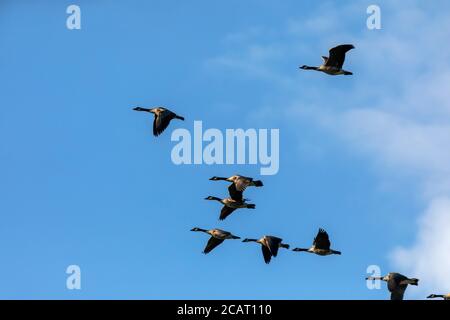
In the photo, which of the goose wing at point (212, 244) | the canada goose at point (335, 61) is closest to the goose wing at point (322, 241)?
the goose wing at point (212, 244)

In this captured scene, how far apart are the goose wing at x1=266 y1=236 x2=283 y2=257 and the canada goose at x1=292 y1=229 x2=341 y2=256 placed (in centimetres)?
127

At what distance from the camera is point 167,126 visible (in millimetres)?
43125

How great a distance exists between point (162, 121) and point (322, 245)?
6.59 meters

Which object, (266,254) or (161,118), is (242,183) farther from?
(161,118)

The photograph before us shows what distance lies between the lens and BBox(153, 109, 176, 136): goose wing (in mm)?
42812

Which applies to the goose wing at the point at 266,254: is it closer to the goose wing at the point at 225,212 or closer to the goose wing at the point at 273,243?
the goose wing at the point at 273,243

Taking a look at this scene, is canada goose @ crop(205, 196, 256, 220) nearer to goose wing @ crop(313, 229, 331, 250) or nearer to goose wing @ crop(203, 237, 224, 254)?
goose wing @ crop(203, 237, 224, 254)

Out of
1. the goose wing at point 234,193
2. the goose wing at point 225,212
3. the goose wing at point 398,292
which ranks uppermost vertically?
the goose wing at point 234,193

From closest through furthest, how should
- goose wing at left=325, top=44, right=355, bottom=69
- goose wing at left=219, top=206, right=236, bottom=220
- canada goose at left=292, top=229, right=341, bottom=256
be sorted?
canada goose at left=292, top=229, right=341, bottom=256
goose wing at left=325, top=44, right=355, bottom=69
goose wing at left=219, top=206, right=236, bottom=220

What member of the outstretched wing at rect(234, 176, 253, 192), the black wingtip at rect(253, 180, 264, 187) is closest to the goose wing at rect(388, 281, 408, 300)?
the black wingtip at rect(253, 180, 264, 187)

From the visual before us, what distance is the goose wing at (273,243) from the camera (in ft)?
135
